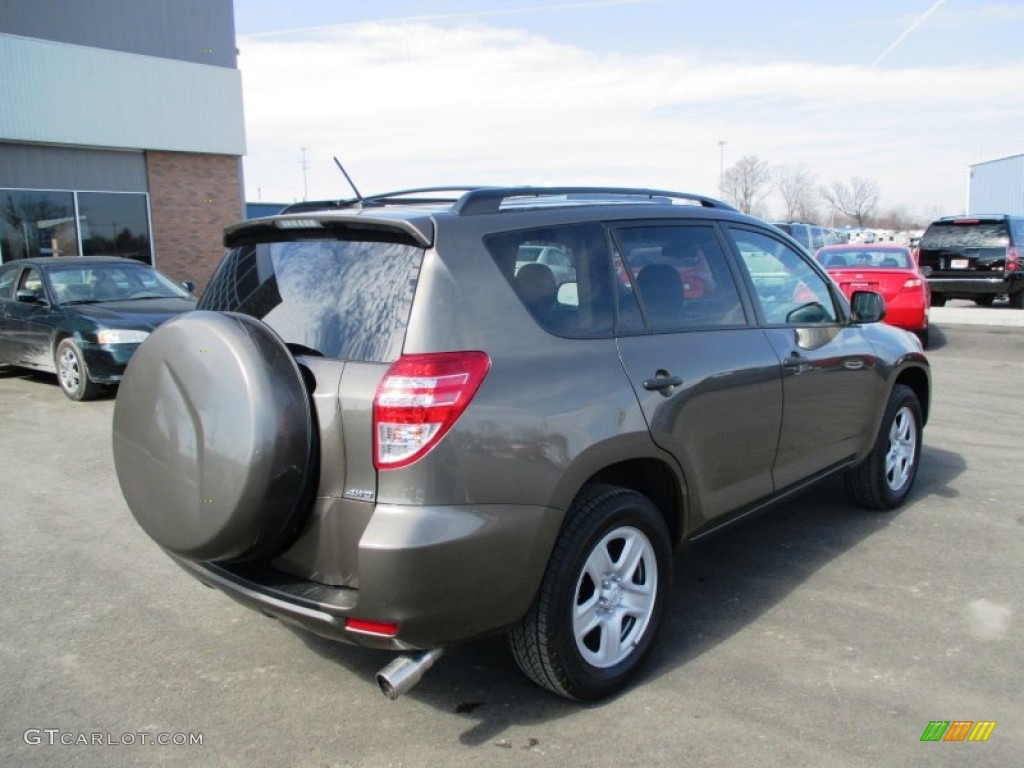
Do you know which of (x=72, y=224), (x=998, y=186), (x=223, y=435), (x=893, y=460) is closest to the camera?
(x=223, y=435)

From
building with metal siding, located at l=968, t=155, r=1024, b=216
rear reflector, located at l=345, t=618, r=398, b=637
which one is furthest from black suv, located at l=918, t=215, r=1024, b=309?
building with metal siding, located at l=968, t=155, r=1024, b=216

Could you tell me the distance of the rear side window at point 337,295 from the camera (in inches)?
110

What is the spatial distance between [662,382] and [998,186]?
179 ft

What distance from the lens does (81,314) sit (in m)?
9.28

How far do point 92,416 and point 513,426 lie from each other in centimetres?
693

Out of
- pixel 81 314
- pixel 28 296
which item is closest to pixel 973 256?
pixel 81 314

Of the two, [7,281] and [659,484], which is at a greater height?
[7,281]

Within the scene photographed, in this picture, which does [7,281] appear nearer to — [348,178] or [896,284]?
[348,178]

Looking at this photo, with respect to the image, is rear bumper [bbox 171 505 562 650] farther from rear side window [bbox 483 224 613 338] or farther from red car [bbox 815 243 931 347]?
red car [bbox 815 243 931 347]

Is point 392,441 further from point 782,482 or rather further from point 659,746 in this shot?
point 782,482

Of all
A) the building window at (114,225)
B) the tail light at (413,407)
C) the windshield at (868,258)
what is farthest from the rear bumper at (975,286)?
the building window at (114,225)

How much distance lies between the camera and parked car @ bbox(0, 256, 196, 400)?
29.6 ft

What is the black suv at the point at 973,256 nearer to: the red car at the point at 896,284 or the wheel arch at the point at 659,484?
the red car at the point at 896,284

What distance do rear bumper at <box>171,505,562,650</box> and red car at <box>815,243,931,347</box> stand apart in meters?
9.82
